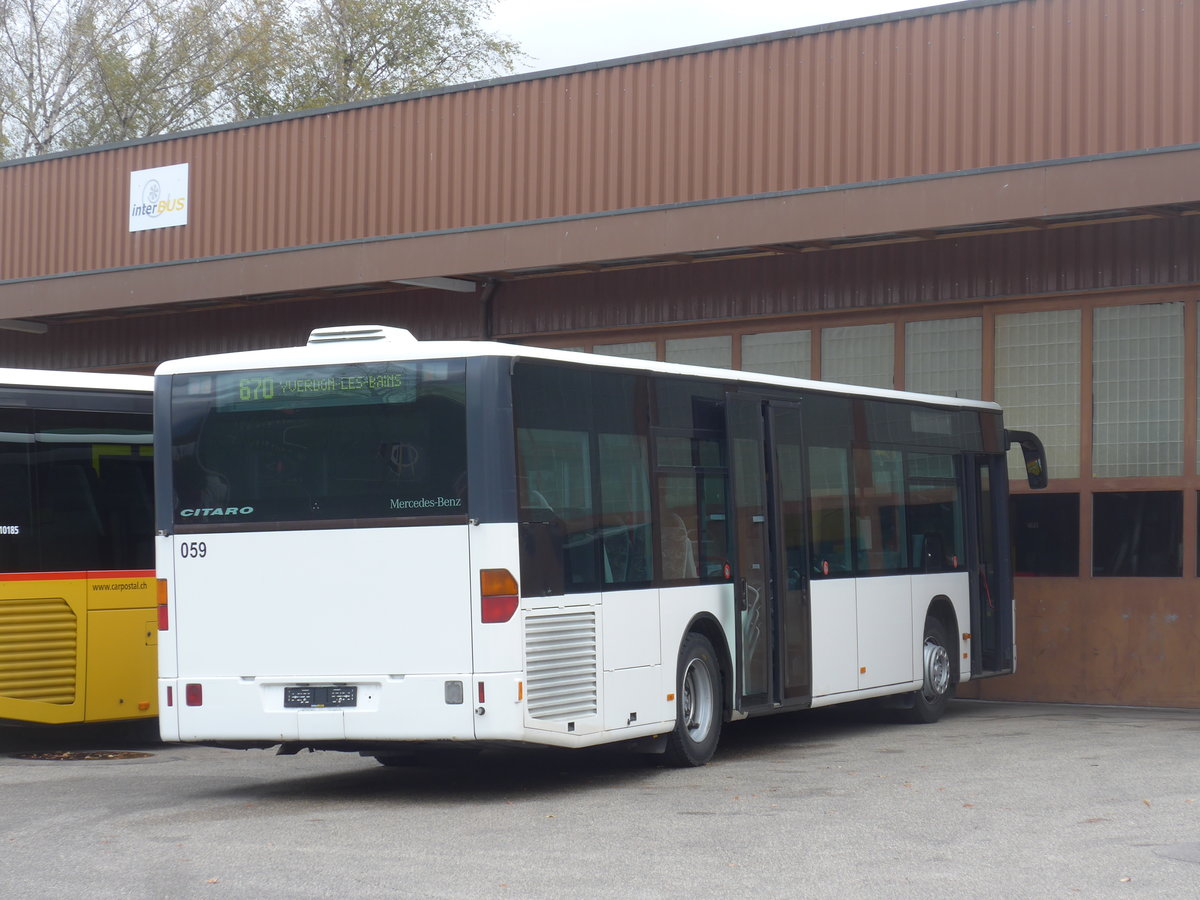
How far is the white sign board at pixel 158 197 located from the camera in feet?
72.8

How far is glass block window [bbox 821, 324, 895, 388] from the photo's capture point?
17.8 metres

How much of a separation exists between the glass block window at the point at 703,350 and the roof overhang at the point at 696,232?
1.14m

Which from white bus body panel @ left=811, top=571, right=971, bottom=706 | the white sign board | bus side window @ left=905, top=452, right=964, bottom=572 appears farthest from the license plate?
the white sign board

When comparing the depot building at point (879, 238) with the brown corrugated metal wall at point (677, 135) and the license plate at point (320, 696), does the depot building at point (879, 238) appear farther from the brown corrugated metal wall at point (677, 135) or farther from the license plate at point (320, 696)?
the license plate at point (320, 696)

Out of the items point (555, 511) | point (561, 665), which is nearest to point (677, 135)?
point (555, 511)

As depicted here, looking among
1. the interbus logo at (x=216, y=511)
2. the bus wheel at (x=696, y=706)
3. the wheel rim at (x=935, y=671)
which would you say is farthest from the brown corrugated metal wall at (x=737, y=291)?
the interbus logo at (x=216, y=511)

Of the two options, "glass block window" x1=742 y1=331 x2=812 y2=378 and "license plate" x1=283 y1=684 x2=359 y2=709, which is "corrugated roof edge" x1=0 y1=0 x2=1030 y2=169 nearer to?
"glass block window" x1=742 y1=331 x2=812 y2=378

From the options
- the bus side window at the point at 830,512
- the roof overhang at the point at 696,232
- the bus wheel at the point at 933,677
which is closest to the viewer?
the bus side window at the point at 830,512

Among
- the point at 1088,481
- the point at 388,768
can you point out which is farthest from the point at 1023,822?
the point at 1088,481

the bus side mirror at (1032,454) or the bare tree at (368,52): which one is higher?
the bare tree at (368,52)

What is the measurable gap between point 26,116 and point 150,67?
3.42m

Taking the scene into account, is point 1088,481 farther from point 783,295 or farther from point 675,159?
point 675,159

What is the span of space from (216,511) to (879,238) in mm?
7983

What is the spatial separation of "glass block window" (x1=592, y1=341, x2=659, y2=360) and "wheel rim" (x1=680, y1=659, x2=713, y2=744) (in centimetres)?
743
